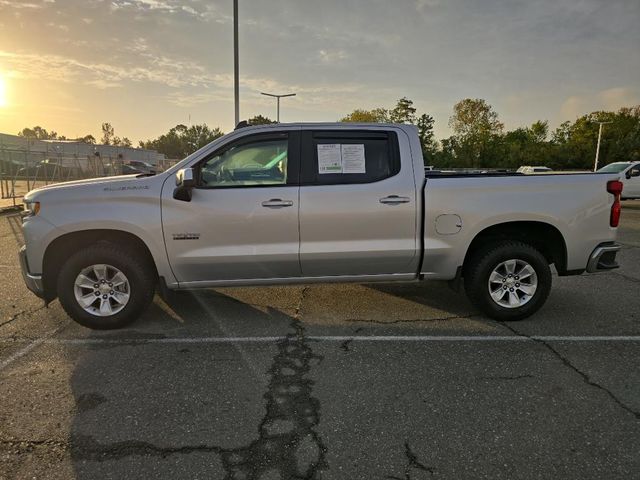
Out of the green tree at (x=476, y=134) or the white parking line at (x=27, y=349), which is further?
the green tree at (x=476, y=134)

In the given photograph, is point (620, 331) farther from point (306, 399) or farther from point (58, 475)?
point (58, 475)

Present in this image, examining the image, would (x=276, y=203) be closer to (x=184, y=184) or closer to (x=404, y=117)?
(x=184, y=184)

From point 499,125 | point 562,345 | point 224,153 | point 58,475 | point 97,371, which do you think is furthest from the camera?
point 499,125

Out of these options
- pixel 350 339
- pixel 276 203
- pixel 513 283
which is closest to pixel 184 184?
pixel 276 203

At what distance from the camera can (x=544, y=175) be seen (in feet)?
14.4

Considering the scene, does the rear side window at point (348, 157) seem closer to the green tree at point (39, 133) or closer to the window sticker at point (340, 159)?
the window sticker at point (340, 159)

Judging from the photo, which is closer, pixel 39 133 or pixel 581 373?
pixel 581 373

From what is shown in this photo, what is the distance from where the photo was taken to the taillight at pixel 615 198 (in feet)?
14.2

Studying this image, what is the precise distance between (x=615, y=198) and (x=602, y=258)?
0.61m

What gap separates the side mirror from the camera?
12.9ft

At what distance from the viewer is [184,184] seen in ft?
13.0

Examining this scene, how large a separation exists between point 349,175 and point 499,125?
62.7 m

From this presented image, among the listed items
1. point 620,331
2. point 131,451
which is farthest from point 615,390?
point 131,451

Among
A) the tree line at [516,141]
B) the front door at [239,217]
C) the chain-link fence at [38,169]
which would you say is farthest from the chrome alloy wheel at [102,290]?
the tree line at [516,141]
